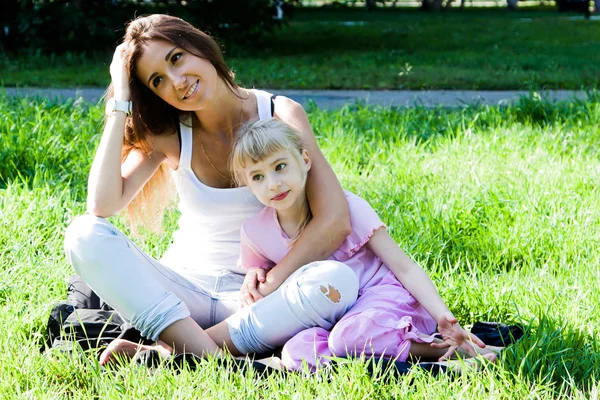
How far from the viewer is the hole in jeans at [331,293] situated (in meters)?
2.43

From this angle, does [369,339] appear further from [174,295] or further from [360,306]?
[174,295]

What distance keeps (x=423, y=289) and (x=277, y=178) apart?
56cm

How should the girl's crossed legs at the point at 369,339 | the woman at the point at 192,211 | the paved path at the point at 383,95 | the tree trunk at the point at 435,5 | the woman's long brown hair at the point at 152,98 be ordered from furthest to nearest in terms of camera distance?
the tree trunk at the point at 435,5
the paved path at the point at 383,95
the woman's long brown hair at the point at 152,98
the woman at the point at 192,211
the girl's crossed legs at the point at 369,339

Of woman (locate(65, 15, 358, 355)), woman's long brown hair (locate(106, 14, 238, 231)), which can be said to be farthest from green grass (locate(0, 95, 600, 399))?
woman's long brown hair (locate(106, 14, 238, 231))

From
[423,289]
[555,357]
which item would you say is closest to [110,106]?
[423,289]

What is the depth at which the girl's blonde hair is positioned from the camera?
2518mm

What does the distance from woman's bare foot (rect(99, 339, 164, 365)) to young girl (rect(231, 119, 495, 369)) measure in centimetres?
38

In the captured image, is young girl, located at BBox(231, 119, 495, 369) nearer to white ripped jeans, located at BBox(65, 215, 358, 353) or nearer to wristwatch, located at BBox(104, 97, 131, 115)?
white ripped jeans, located at BBox(65, 215, 358, 353)

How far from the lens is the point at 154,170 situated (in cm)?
287

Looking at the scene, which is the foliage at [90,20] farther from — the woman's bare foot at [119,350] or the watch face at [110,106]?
the woman's bare foot at [119,350]

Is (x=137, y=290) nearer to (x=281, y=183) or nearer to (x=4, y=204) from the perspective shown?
(x=281, y=183)

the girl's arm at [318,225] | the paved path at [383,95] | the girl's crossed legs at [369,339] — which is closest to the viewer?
the girl's crossed legs at [369,339]

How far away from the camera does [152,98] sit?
2820mm

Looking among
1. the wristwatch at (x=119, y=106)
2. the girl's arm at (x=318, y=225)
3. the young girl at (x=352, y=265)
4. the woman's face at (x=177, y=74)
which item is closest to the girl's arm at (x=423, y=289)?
the young girl at (x=352, y=265)
